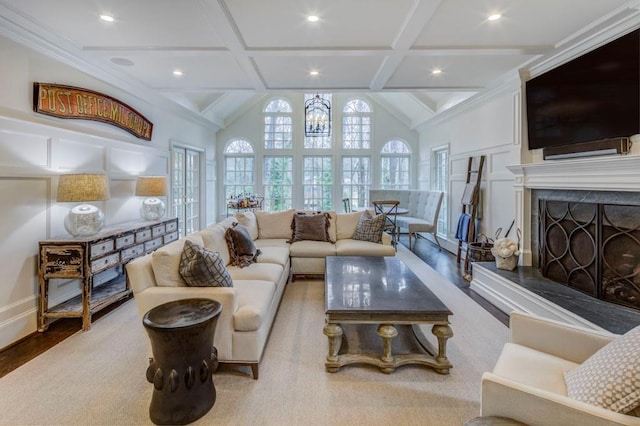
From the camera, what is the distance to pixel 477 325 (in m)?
3.06

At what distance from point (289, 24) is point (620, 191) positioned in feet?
10.3

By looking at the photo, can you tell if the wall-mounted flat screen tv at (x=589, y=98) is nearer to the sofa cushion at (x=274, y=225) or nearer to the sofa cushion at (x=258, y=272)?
the sofa cushion at (x=258, y=272)

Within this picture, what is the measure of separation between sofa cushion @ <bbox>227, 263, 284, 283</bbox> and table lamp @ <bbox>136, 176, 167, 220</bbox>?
1.69 meters

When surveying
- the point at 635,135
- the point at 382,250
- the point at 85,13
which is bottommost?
the point at 382,250

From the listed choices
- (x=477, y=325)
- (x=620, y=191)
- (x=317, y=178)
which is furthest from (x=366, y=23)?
(x=317, y=178)

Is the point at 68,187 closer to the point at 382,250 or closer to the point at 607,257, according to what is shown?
the point at 382,250

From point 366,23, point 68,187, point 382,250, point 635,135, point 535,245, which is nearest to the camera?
point 635,135

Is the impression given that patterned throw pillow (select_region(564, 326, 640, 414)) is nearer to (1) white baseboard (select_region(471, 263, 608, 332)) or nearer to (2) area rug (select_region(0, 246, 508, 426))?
(2) area rug (select_region(0, 246, 508, 426))

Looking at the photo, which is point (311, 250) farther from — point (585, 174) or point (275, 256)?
point (585, 174)

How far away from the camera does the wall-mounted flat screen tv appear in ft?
8.40

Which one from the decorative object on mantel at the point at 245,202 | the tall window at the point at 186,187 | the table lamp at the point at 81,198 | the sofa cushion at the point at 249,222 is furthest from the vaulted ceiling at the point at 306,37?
the decorative object on mantel at the point at 245,202

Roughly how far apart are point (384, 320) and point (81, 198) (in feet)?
9.58

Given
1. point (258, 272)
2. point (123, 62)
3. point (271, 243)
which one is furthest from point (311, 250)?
point (123, 62)

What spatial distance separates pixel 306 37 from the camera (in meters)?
3.12
